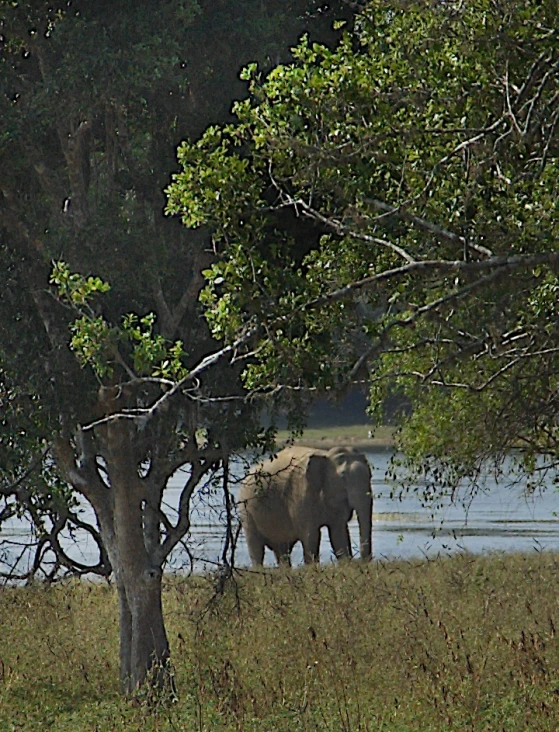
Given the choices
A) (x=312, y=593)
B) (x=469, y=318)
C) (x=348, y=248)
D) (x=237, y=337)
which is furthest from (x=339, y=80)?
(x=312, y=593)

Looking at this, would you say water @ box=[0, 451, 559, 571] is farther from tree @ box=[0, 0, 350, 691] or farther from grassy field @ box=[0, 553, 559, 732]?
tree @ box=[0, 0, 350, 691]

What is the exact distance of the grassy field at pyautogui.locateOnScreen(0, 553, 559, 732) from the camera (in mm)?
10938

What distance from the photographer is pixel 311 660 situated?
13406mm

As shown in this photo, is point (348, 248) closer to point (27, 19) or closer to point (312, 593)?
point (27, 19)

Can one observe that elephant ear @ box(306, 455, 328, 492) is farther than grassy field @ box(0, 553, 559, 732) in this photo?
Yes

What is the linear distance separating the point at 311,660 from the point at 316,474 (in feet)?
52.0

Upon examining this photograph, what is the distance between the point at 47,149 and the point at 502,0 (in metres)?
6.88

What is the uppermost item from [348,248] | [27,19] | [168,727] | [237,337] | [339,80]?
[27,19]

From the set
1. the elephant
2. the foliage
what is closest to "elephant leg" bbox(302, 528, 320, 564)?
the elephant

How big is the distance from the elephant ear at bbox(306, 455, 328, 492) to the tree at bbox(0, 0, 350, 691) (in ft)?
51.1

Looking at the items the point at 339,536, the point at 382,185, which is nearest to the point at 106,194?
the point at 382,185

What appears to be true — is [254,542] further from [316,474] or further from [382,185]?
[382,185]

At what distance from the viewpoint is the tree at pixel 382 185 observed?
23.7ft

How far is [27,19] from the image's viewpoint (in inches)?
469
